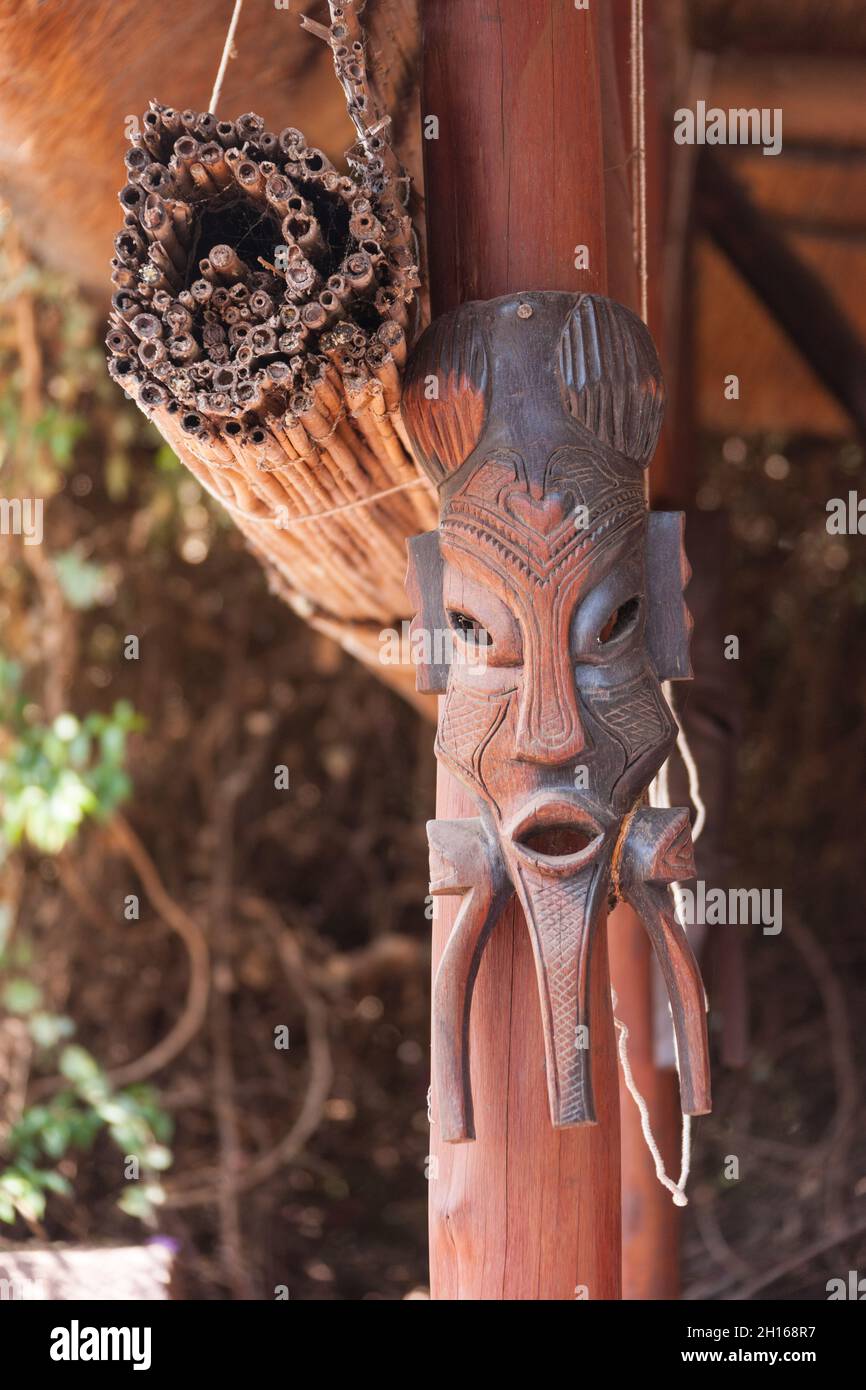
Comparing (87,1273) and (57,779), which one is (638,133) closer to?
(57,779)

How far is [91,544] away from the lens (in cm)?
288

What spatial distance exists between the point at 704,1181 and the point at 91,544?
1940 millimetres

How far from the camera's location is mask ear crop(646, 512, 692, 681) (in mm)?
1010

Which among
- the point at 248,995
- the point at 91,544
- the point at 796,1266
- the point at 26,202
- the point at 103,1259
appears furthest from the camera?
the point at 248,995

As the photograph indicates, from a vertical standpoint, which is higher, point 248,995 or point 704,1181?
point 248,995

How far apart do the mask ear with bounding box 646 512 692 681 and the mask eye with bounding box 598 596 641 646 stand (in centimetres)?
2

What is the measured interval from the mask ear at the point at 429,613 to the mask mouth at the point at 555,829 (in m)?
0.14

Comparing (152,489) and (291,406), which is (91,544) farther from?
(291,406)

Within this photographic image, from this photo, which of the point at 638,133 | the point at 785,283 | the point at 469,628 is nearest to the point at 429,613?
the point at 469,628

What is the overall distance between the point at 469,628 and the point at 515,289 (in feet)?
0.92

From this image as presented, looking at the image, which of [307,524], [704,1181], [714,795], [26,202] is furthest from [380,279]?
[704,1181]

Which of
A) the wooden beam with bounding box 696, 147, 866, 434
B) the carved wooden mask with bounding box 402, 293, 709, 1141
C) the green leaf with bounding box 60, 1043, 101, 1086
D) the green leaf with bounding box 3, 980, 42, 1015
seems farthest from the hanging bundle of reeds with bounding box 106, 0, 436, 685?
the green leaf with bounding box 3, 980, 42, 1015

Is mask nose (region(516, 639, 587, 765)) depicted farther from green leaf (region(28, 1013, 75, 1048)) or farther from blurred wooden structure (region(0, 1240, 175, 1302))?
green leaf (region(28, 1013, 75, 1048))

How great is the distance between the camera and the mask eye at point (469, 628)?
98cm
